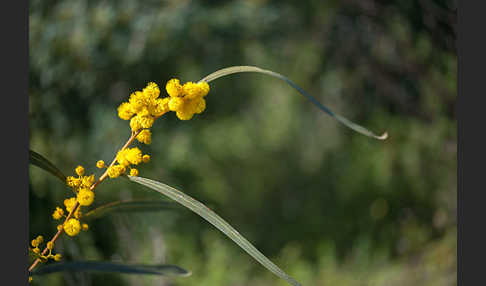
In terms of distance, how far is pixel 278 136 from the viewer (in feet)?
4.98

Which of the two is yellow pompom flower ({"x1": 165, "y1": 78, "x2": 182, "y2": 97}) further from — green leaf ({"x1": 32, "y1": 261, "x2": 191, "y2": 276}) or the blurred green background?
the blurred green background

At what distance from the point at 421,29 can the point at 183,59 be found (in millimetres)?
637

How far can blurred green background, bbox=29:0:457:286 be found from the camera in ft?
3.48

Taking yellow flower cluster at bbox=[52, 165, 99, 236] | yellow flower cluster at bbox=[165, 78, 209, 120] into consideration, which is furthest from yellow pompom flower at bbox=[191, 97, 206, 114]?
yellow flower cluster at bbox=[52, 165, 99, 236]

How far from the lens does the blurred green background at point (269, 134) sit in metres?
1.06

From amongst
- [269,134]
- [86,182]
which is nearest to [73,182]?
[86,182]

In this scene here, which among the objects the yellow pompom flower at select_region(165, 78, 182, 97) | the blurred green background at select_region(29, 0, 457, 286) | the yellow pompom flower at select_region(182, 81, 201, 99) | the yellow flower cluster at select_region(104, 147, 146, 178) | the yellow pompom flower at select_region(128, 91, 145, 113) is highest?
the blurred green background at select_region(29, 0, 457, 286)

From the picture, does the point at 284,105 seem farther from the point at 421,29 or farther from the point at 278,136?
the point at 421,29

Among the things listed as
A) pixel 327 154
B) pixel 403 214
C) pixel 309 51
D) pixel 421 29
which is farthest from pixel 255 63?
pixel 403 214

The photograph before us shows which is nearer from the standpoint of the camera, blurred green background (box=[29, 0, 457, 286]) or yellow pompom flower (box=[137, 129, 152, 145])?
yellow pompom flower (box=[137, 129, 152, 145])

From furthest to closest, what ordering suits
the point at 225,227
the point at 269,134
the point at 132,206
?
the point at 269,134
the point at 132,206
the point at 225,227

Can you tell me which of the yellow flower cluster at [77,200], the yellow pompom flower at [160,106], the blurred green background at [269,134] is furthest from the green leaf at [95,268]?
the blurred green background at [269,134]

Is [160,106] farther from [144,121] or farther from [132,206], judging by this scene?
[132,206]

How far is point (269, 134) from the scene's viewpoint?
1.52 metres
